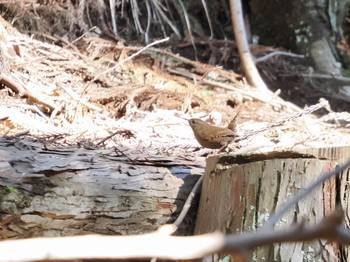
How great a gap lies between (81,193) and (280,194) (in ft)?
1.93

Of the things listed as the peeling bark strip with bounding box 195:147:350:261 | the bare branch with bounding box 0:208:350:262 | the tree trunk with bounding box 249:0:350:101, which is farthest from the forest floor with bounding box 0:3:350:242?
the bare branch with bounding box 0:208:350:262

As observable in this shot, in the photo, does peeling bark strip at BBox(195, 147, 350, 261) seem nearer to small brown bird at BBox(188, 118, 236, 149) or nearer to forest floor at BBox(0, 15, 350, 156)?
small brown bird at BBox(188, 118, 236, 149)

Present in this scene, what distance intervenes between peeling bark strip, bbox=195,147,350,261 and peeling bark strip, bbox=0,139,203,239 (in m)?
0.22

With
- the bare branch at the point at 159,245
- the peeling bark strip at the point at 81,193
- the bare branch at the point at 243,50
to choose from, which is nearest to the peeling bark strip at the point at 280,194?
the peeling bark strip at the point at 81,193

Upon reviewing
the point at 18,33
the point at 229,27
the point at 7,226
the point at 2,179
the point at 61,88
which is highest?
the point at 229,27

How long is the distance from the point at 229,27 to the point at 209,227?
4.21 metres

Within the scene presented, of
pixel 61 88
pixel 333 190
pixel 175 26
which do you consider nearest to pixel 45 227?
pixel 333 190

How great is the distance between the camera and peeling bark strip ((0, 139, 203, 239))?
1623mm

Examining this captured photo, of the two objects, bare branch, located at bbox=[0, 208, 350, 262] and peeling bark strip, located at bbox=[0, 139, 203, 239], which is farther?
peeling bark strip, located at bbox=[0, 139, 203, 239]

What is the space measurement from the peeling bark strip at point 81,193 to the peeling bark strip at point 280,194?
0.22 meters

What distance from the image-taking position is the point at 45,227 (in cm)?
163

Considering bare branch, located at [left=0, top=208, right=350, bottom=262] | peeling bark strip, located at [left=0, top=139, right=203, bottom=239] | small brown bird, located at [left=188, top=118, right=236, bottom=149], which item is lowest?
bare branch, located at [left=0, top=208, right=350, bottom=262]

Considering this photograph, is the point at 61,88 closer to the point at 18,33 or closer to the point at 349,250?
the point at 18,33

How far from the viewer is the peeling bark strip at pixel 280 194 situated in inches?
58.1
